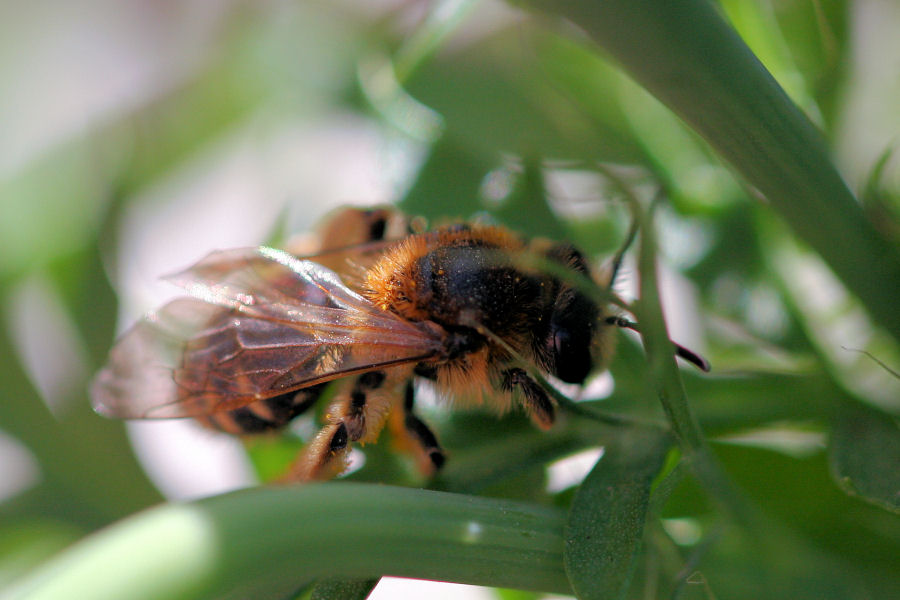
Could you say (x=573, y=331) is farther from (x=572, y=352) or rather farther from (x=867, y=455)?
(x=867, y=455)

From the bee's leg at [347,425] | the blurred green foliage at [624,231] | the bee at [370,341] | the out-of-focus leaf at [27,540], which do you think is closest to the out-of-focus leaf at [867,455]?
the blurred green foliage at [624,231]

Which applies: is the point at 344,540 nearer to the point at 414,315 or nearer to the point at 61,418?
the point at 414,315

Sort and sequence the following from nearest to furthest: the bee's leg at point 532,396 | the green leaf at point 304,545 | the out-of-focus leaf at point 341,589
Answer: the green leaf at point 304,545 < the out-of-focus leaf at point 341,589 < the bee's leg at point 532,396

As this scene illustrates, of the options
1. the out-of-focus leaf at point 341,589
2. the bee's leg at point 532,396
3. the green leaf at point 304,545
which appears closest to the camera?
the green leaf at point 304,545

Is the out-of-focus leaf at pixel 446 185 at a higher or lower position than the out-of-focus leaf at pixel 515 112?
lower

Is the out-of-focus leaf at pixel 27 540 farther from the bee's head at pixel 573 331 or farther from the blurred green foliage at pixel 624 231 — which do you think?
the bee's head at pixel 573 331

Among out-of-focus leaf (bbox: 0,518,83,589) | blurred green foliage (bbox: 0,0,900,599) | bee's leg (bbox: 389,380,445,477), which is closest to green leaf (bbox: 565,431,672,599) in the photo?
blurred green foliage (bbox: 0,0,900,599)
